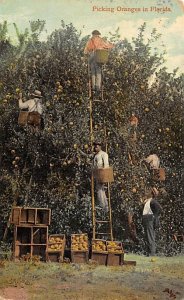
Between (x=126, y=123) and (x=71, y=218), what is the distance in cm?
77

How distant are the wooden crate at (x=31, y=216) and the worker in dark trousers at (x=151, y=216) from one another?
682mm

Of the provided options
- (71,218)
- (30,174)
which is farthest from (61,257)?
(30,174)

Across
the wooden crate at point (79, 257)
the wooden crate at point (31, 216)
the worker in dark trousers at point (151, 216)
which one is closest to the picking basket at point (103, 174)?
the worker in dark trousers at point (151, 216)

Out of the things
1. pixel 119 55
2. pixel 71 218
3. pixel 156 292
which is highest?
pixel 119 55

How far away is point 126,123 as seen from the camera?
4.23m

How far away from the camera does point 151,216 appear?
4215 mm

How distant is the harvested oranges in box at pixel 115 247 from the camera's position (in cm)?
409

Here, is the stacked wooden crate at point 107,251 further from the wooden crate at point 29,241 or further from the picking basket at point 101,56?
the picking basket at point 101,56

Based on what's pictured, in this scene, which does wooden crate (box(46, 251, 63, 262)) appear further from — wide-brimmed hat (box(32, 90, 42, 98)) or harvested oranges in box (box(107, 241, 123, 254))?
wide-brimmed hat (box(32, 90, 42, 98))

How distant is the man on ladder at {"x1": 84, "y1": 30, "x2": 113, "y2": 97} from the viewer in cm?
414

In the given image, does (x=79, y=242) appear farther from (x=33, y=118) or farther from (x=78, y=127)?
(x=33, y=118)

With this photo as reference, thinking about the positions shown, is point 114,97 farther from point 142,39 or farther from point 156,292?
point 156,292

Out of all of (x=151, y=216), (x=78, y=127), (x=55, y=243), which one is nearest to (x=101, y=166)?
(x=78, y=127)

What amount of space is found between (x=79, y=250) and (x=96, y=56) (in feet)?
4.39
